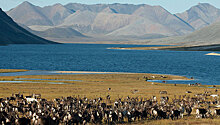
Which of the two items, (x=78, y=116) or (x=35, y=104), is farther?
(x=35, y=104)

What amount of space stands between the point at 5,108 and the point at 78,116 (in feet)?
22.2

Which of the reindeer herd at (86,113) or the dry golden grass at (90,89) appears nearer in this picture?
the reindeer herd at (86,113)

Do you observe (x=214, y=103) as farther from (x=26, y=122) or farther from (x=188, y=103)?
(x=26, y=122)

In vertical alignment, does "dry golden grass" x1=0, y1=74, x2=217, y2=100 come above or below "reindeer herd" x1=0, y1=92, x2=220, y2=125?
above

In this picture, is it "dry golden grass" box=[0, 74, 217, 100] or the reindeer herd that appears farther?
"dry golden grass" box=[0, 74, 217, 100]

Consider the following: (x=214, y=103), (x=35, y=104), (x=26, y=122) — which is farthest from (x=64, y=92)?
(x=26, y=122)

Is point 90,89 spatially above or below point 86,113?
above

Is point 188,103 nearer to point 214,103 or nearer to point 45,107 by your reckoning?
point 214,103

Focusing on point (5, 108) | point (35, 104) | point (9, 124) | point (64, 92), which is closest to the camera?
point (9, 124)

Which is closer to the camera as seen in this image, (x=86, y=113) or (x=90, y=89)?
(x=86, y=113)

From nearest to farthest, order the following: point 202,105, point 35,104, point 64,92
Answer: point 35,104 < point 202,105 < point 64,92

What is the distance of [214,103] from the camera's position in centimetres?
4025

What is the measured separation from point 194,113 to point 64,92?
70.3 feet

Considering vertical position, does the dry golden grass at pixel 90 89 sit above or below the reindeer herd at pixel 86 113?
above
